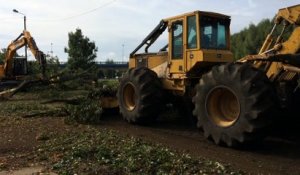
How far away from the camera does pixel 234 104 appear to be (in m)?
9.71

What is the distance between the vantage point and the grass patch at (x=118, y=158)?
296 inches

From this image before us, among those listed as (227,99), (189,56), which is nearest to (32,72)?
(189,56)

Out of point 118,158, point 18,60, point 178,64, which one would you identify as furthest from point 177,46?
point 18,60

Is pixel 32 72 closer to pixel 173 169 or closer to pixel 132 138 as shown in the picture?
pixel 132 138

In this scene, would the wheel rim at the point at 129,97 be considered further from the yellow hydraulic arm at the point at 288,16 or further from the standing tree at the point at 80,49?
the standing tree at the point at 80,49

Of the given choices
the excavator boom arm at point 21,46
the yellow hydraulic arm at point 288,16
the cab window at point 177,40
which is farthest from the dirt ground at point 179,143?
the excavator boom arm at point 21,46

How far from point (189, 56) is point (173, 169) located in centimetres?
488

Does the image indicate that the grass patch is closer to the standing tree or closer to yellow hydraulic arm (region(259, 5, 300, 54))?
yellow hydraulic arm (region(259, 5, 300, 54))

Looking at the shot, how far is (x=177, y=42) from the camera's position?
1230 centimetres

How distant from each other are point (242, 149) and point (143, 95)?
3935mm

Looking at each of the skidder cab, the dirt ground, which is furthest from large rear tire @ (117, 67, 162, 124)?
the dirt ground

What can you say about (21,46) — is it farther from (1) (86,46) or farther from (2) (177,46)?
(1) (86,46)

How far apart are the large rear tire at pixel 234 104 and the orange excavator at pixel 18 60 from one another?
19.7 m

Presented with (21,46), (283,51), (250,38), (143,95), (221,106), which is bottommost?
(221,106)
